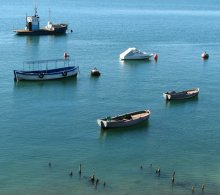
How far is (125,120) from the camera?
7500cm

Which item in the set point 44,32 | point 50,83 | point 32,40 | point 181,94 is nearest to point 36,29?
point 44,32

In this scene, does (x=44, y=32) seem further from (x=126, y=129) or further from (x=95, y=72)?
(x=126, y=129)

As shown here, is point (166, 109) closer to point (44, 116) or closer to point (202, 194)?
point (44, 116)

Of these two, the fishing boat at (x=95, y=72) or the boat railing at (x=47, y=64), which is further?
the boat railing at (x=47, y=64)

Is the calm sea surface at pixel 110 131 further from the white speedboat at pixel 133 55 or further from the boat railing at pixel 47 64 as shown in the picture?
the boat railing at pixel 47 64

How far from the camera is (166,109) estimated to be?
86.2 meters

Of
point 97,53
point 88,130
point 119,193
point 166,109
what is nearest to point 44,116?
point 88,130

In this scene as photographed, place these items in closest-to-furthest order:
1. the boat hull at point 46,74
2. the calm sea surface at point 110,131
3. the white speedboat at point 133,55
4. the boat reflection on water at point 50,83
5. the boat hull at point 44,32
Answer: the calm sea surface at point 110,131 < the boat reflection on water at point 50,83 < the boat hull at point 46,74 < the white speedboat at point 133,55 < the boat hull at point 44,32

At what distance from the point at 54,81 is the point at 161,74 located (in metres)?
26.5

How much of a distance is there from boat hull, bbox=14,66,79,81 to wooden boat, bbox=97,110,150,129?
3321cm

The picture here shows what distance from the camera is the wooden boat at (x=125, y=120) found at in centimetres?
7312

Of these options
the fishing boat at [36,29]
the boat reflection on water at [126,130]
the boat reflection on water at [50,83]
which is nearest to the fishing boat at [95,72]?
the boat reflection on water at [50,83]

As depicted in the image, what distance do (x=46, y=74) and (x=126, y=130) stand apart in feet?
118

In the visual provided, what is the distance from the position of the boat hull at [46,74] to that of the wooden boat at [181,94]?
2691 centimetres
